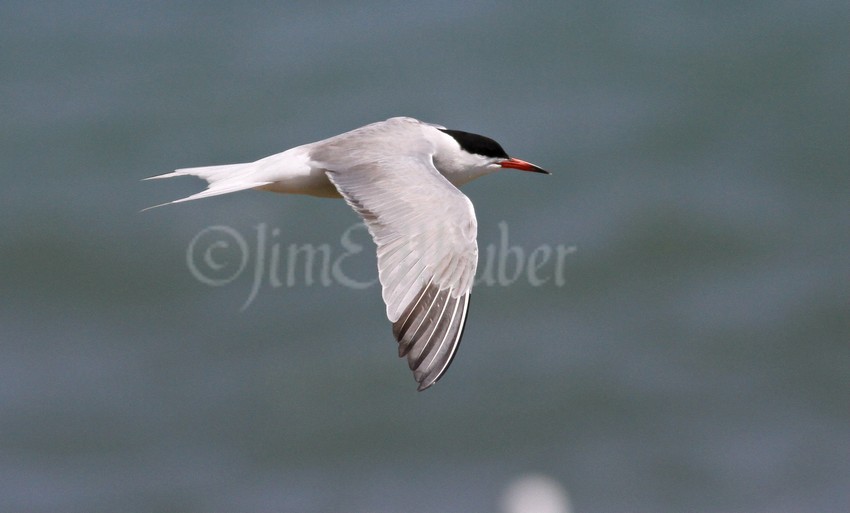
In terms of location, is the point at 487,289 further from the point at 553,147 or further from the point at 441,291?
the point at 441,291

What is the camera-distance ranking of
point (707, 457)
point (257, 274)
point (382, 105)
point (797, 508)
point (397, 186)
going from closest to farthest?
1. point (397, 186)
2. point (797, 508)
3. point (707, 457)
4. point (257, 274)
5. point (382, 105)

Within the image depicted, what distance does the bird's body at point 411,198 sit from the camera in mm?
4555

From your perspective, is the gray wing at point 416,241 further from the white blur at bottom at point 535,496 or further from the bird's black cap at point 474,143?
the white blur at bottom at point 535,496

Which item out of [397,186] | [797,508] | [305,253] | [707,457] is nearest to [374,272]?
[305,253]

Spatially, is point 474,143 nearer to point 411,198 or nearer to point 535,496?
point 411,198

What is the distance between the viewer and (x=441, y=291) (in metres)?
4.66

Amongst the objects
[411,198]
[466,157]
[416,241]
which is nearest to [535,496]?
[466,157]

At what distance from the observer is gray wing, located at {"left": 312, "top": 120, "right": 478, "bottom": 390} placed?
4.52 metres

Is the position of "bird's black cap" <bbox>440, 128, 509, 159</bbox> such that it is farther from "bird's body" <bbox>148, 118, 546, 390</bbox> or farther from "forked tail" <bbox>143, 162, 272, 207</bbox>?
"forked tail" <bbox>143, 162, 272, 207</bbox>

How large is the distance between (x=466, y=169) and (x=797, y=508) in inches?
174

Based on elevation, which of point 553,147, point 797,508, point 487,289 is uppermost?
point 553,147

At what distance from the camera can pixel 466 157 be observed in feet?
19.7

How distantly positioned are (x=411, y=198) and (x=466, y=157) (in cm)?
101

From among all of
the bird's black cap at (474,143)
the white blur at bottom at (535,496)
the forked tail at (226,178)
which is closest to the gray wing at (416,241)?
the forked tail at (226,178)
